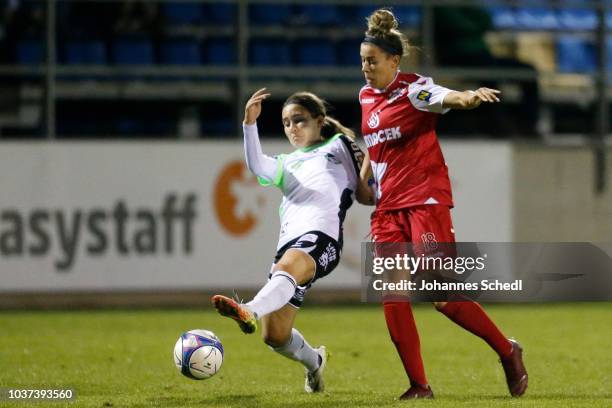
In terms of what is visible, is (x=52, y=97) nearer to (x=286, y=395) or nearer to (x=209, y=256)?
(x=209, y=256)

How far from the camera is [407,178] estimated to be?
779cm

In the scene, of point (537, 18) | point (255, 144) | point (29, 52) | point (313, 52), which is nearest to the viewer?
point (255, 144)

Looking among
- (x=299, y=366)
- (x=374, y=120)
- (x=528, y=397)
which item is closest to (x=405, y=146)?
(x=374, y=120)

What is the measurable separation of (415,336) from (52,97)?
10241 mm

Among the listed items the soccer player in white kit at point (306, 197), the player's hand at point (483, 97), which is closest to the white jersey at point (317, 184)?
the soccer player in white kit at point (306, 197)

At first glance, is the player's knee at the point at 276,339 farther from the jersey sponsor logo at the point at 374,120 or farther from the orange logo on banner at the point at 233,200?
the orange logo on banner at the point at 233,200

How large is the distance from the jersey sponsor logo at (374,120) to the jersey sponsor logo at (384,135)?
46mm

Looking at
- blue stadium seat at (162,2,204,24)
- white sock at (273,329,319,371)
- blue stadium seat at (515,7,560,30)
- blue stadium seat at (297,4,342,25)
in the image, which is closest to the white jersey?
white sock at (273,329,319,371)

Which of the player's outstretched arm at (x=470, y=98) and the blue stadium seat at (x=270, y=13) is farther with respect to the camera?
the blue stadium seat at (x=270, y=13)

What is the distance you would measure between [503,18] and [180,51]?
5.38 meters

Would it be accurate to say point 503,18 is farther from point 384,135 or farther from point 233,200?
point 384,135

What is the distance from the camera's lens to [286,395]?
314 inches

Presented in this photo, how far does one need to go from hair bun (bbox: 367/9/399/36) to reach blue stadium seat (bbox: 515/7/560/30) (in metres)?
13.2

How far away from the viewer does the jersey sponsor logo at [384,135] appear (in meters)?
7.79
